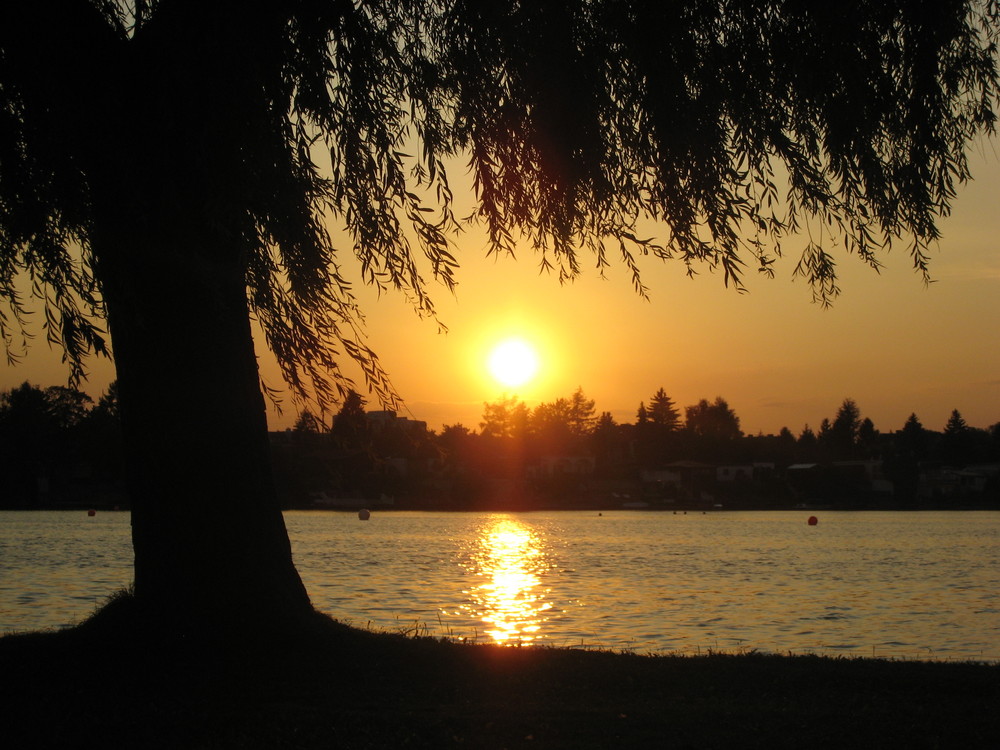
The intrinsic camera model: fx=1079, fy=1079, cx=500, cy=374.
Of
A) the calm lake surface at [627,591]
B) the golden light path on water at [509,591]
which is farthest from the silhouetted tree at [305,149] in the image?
the golden light path on water at [509,591]

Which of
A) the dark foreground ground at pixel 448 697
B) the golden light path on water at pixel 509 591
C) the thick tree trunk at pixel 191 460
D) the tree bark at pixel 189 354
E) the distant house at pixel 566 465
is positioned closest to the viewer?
the dark foreground ground at pixel 448 697

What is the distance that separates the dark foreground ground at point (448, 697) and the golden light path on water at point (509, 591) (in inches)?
255

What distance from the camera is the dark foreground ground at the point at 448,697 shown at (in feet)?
20.6

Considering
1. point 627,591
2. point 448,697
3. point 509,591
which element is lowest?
point 627,591

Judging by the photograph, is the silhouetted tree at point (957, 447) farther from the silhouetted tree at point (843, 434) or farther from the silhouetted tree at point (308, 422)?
the silhouetted tree at point (308, 422)

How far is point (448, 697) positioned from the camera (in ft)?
23.9

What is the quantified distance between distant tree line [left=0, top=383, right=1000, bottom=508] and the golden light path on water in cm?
925

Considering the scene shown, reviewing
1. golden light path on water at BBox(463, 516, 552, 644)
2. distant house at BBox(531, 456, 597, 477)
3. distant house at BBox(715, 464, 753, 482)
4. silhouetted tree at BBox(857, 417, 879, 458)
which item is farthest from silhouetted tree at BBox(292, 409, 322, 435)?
silhouetted tree at BBox(857, 417, 879, 458)

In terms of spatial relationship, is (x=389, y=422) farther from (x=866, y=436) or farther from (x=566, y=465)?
(x=866, y=436)

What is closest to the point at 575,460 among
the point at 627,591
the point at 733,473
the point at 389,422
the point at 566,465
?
the point at 566,465

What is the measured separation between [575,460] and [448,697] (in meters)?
137

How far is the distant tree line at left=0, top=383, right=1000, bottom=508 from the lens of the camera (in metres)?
88.4

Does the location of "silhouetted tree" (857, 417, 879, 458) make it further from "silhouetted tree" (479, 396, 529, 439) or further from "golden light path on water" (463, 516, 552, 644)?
"golden light path on water" (463, 516, 552, 644)

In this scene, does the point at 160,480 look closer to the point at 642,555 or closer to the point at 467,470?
the point at 642,555
